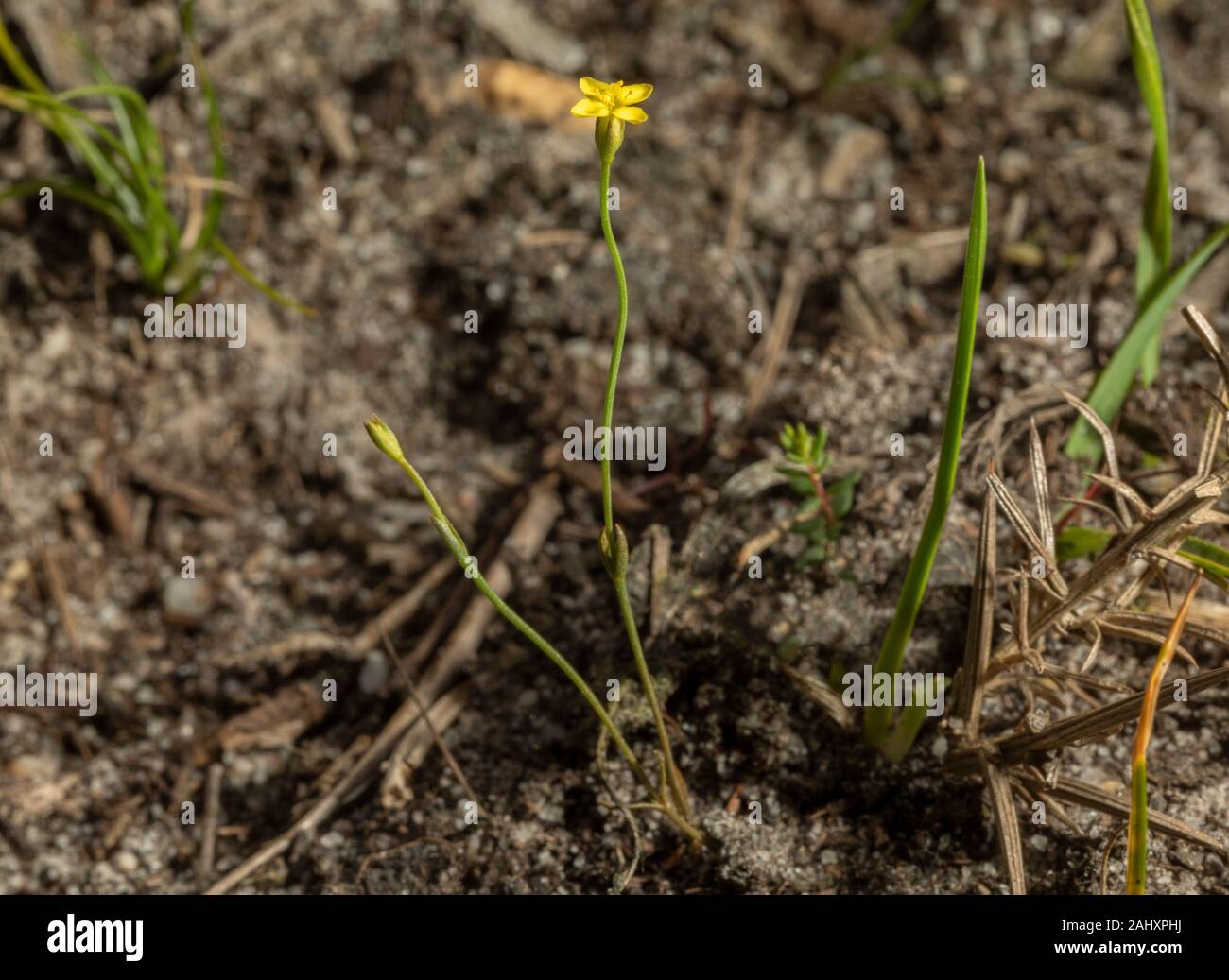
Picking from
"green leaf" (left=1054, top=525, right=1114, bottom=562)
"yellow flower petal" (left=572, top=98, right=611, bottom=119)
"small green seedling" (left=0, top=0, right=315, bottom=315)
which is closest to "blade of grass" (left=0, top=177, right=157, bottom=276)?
"small green seedling" (left=0, top=0, right=315, bottom=315)

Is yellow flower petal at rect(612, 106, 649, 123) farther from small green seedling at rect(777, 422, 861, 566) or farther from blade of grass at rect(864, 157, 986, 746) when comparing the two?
small green seedling at rect(777, 422, 861, 566)

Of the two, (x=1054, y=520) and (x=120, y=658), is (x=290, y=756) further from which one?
(x=1054, y=520)

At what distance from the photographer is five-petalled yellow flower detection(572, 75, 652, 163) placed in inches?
49.6

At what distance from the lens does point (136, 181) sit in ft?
7.31

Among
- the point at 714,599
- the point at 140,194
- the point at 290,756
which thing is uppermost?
the point at 140,194

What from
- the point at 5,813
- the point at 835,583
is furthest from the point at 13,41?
the point at 835,583

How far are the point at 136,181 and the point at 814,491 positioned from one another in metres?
1.59

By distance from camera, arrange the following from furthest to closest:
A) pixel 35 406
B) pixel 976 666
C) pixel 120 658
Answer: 1. pixel 35 406
2. pixel 120 658
3. pixel 976 666

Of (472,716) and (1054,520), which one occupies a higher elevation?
(1054,520)

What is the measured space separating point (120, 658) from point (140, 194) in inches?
38.8

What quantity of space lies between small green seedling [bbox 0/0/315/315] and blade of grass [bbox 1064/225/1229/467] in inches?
61.9

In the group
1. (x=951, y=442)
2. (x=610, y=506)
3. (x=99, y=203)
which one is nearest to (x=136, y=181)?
(x=99, y=203)

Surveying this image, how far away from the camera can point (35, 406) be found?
2338 mm

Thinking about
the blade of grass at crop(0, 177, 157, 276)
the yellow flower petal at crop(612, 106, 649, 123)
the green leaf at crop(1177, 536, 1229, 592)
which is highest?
the blade of grass at crop(0, 177, 157, 276)
